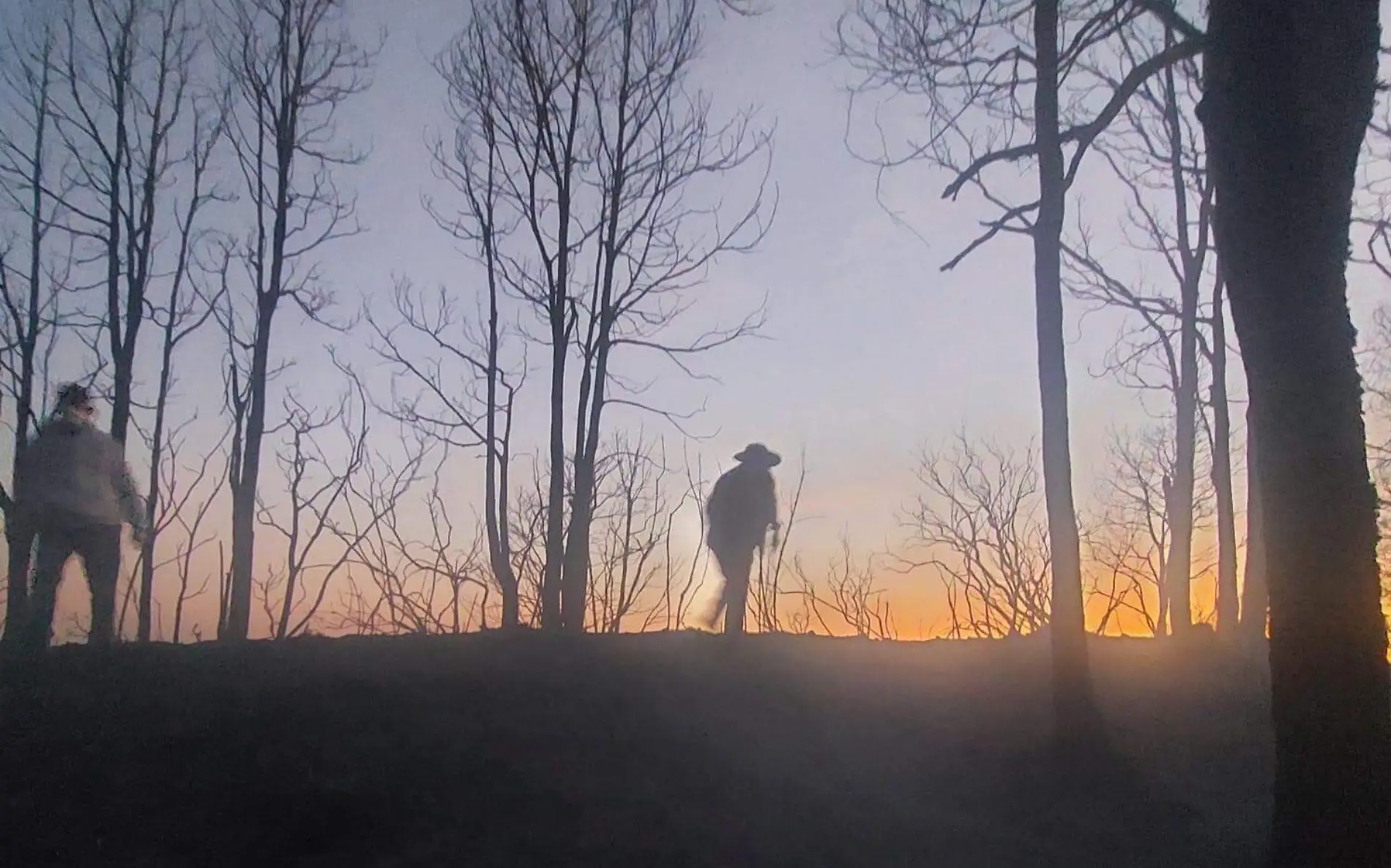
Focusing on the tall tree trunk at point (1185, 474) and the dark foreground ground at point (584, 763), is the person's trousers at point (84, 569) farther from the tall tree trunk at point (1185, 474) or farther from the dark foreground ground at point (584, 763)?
the tall tree trunk at point (1185, 474)

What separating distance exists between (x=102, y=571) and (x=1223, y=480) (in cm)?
1324

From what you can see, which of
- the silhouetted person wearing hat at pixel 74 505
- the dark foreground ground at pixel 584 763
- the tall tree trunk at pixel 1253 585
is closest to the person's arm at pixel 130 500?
the silhouetted person wearing hat at pixel 74 505

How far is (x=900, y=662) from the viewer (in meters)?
11.8

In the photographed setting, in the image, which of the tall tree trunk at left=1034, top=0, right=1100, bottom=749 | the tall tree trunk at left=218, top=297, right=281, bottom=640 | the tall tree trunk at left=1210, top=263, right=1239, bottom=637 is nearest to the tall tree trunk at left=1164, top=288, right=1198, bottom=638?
the tall tree trunk at left=1210, top=263, right=1239, bottom=637

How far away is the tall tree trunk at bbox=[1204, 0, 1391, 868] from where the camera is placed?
6.64 metres

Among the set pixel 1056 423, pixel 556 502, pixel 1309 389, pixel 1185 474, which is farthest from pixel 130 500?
pixel 1185 474

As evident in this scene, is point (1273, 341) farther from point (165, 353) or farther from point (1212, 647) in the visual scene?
point (165, 353)

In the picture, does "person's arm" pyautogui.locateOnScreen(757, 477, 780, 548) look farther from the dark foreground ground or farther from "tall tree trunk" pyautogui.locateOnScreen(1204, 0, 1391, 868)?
"tall tree trunk" pyautogui.locateOnScreen(1204, 0, 1391, 868)

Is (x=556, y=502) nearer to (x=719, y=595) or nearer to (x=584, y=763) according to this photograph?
(x=719, y=595)

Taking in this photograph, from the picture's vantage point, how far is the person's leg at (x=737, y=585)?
11688 millimetres

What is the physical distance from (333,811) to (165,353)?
13.6m

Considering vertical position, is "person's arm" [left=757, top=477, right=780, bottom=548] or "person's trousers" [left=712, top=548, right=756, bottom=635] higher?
"person's arm" [left=757, top=477, right=780, bottom=548]

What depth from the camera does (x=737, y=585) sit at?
1183 centimetres

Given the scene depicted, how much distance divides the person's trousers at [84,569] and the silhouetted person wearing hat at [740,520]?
5607 millimetres
